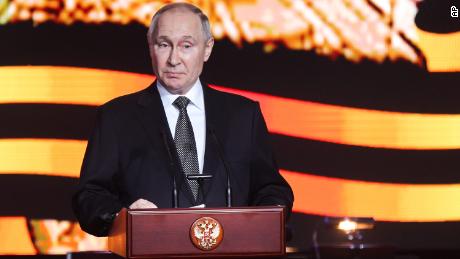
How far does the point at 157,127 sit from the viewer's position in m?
2.76

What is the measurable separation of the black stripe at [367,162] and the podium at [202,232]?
2812 mm

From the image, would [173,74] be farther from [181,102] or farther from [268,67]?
[268,67]

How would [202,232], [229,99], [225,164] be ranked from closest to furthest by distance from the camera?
[202,232] → [225,164] → [229,99]

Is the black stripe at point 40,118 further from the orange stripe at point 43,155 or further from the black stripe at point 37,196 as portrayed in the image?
the black stripe at point 37,196

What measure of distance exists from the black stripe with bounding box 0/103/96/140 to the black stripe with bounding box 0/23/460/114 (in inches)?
9.4

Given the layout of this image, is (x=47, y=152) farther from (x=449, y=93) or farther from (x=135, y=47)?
(x=449, y=93)

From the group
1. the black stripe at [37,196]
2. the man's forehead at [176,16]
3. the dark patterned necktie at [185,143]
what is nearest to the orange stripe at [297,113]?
the black stripe at [37,196]

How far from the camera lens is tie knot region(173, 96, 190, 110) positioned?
9.22 ft

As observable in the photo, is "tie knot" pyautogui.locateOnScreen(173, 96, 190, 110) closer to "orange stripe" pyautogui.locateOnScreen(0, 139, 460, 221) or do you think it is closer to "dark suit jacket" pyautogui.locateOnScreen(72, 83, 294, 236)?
"dark suit jacket" pyautogui.locateOnScreen(72, 83, 294, 236)

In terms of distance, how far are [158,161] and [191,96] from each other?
0.25 metres

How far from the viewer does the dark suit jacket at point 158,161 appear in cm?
267

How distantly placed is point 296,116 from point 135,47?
0.96 meters

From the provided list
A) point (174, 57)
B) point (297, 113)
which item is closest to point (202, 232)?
point (174, 57)

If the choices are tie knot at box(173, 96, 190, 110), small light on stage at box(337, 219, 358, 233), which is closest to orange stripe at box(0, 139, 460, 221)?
small light on stage at box(337, 219, 358, 233)
